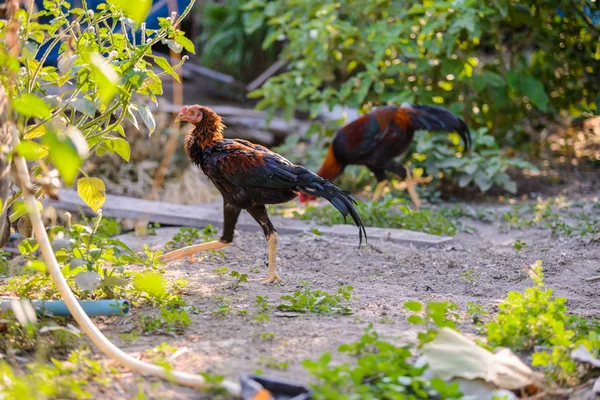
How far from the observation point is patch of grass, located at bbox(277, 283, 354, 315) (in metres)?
3.94

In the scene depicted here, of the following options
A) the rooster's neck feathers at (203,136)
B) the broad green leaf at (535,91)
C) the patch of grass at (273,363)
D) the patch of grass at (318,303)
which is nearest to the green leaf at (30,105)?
the patch of grass at (273,363)

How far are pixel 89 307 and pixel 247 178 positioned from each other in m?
1.45

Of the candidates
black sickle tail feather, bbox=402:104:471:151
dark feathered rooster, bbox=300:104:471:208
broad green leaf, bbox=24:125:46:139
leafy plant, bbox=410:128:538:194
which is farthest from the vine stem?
leafy plant, bbox=410:128:538:194

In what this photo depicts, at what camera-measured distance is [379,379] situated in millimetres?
2973

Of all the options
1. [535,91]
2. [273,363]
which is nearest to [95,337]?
[273,363]

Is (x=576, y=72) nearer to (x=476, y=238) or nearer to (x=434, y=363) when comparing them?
(x=476, y=238)

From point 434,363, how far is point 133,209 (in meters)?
4.50

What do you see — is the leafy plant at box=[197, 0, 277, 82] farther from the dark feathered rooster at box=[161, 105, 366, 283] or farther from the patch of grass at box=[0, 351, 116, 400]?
the patch of grass at box=[0, 351, 116, 400]

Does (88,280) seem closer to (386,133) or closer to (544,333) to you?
(544,333)

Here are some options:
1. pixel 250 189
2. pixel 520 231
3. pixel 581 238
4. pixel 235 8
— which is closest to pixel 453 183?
pixel 520 231

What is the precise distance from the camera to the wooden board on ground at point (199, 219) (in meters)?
6.18

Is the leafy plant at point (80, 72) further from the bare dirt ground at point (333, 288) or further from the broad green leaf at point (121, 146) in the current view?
the bare dirt ground at point (333, 288)

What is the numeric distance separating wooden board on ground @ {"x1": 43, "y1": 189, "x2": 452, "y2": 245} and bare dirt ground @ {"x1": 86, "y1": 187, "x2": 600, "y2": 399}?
171 mm

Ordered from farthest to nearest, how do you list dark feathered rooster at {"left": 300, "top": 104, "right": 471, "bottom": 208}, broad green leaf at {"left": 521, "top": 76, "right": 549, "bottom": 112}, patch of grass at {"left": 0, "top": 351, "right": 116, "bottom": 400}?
1. broad green leaf at {"left": 521, "top": 76, "right": 549, "bottom": 112}
2. dark feathered rooster at {"left": 300, "top": 104, "right": 471, "bottom": 208}
3. patch of grass at {"left": 0, "top": 351, "right": 116, "bottom": 400}
